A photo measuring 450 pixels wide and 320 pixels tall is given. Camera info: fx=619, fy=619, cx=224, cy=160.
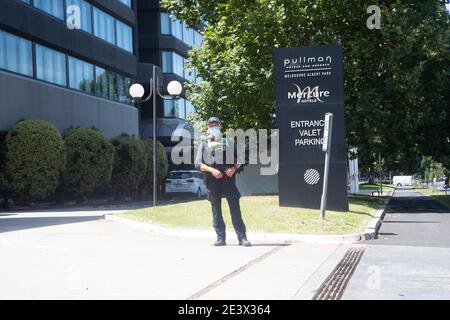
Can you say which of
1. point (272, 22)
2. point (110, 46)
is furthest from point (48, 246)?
point (110, 46)

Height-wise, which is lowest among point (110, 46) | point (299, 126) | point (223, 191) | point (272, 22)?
point (223, 191)

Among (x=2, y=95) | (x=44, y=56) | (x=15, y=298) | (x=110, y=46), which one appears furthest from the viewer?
(x=110, y=46)

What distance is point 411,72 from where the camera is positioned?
21734mm

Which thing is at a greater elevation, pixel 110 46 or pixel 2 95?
pixel 110 46

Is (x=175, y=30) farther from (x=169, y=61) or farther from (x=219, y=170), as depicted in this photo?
(x=219, y=170)

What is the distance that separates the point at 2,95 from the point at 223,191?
740 inches

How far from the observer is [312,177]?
50.7ft

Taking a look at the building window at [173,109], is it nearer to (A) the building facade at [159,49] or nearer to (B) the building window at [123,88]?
(A) the building facade at [159,49]

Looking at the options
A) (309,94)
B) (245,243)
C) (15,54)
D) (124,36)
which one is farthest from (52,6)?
(245,243)

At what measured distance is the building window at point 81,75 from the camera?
109 feet

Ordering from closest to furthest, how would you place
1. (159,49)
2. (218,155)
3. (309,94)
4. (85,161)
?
1. (218,155)
2. (309,94)
3. (85,161)
4. (159,49)

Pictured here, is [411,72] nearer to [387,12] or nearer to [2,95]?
[387,12]

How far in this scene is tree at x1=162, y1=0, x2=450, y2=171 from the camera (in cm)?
2173

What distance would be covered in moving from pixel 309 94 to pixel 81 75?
846 inches
